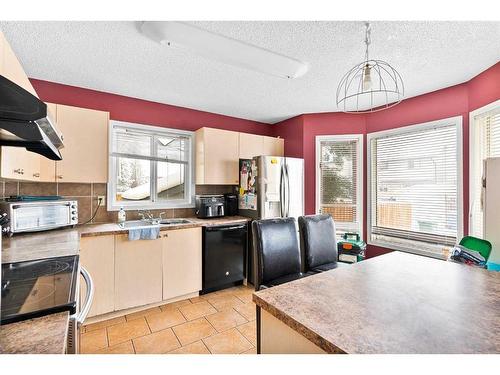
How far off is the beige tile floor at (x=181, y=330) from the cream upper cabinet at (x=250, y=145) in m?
1.96

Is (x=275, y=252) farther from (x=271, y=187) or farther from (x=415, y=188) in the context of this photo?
(x=415, y=188)

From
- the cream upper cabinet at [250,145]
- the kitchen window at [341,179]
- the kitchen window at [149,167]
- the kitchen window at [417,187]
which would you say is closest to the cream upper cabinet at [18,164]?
the kitchen window at [149,167]

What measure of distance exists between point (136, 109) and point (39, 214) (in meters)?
1.59

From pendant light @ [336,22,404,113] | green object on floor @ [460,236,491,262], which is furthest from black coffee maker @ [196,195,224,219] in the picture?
green object on floor @ [460,236,491,262]

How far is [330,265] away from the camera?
2.20 m

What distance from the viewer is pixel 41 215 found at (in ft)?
6.83

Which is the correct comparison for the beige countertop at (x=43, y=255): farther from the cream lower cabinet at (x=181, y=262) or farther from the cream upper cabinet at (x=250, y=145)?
the cream upper cabinet at (x=250, y=145)

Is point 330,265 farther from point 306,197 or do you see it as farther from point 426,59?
point 426,59

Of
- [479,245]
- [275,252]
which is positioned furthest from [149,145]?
[479,245]

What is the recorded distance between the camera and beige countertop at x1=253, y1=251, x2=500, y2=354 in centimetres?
76

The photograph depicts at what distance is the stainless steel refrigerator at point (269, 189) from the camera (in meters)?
3.14
